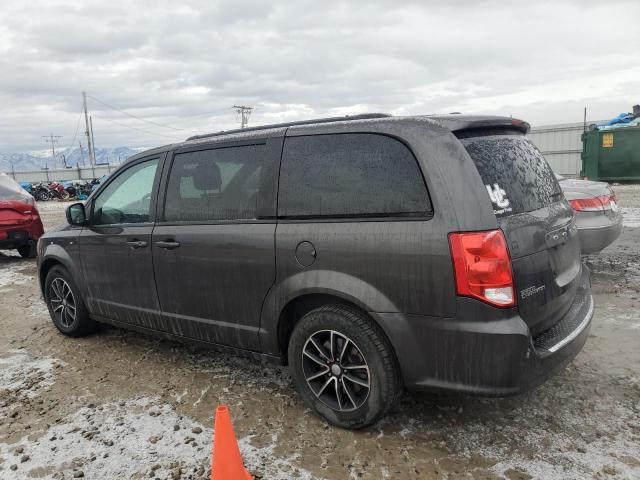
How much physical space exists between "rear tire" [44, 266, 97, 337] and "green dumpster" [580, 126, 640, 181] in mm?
12083

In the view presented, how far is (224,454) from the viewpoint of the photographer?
2.37 metres

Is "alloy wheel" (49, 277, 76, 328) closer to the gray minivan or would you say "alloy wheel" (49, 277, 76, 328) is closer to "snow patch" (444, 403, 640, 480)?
the gray minivan

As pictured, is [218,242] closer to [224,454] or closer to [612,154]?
[224,454]

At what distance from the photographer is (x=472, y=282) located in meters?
2.47

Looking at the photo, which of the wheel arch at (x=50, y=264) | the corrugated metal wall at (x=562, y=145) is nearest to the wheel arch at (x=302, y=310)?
the wheel arch at (x=50, y=264)

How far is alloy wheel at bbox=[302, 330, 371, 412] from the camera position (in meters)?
2.91

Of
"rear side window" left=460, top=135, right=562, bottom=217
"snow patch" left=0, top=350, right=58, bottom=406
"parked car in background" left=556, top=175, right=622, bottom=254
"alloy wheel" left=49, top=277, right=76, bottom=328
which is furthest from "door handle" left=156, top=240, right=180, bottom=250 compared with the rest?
"parked car in background" left=556, top=175, right=622, bottom=254

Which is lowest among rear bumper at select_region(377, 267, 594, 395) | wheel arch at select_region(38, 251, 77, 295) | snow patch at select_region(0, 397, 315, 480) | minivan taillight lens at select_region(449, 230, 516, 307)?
snow patch at select_region(0, 397, 315, 480)

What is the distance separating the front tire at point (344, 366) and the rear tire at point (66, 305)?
2507 millimetres

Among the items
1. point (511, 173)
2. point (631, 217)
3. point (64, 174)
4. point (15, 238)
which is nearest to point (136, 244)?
point (511, 173)

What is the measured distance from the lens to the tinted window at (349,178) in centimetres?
270

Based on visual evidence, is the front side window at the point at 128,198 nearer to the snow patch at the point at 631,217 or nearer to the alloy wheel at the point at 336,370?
the alloy wheel at the point at 336,370

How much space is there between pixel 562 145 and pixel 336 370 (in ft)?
80.7

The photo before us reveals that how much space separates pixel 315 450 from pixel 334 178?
1.53 metres
